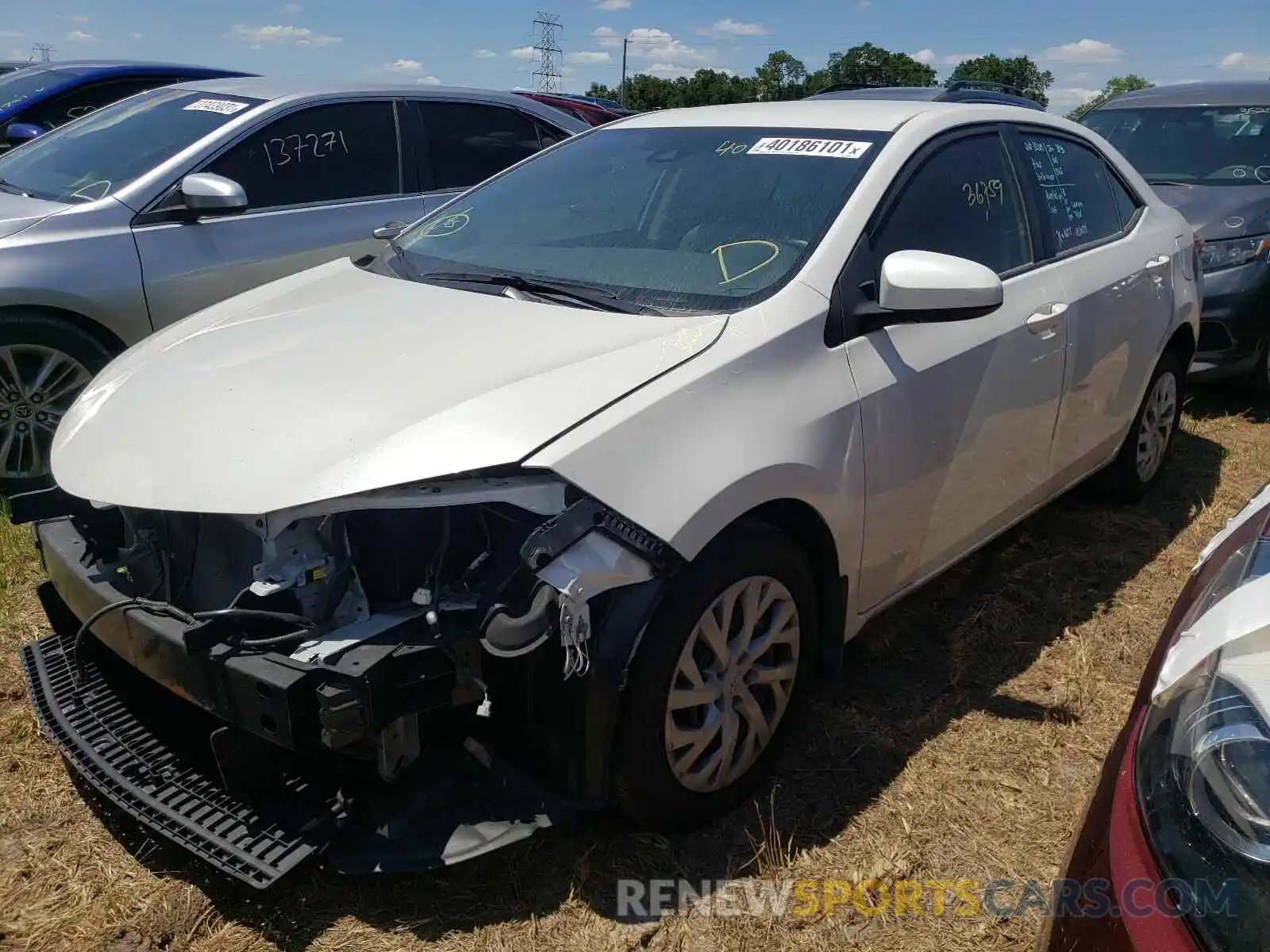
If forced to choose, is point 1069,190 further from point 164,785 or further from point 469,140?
point 164,785

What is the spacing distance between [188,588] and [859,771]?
1.76 meters

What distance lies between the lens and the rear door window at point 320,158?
4.57 m

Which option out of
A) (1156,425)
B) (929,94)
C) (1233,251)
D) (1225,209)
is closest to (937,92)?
(929,94)

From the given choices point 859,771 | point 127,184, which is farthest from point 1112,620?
point 127,184

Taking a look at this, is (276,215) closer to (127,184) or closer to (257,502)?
(127,184)

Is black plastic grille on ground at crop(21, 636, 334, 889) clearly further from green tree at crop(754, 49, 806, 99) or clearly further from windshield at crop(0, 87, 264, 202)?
green tree at crop(754, 49, 806, 99)

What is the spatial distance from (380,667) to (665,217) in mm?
1601

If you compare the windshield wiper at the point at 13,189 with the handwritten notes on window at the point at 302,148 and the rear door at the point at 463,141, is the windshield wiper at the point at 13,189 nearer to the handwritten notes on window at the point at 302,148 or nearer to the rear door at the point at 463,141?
the handwritten notes on window at the point at 302,148

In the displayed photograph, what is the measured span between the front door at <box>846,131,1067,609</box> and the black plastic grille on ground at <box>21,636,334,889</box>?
1.51 metres

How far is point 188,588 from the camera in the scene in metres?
2.34

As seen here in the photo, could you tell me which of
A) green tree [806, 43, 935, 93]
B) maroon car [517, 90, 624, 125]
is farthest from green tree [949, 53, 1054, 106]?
maroon car [517, 90, 624, 125]

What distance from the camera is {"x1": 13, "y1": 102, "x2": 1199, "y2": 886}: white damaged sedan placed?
1990 mm

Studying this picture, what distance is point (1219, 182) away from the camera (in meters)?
6.55

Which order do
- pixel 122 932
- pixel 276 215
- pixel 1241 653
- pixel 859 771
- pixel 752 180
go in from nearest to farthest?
pixel 1241 653 → pixel 122 932 → pixel 859 771 → pixel 752 180 → pixel 276 215
